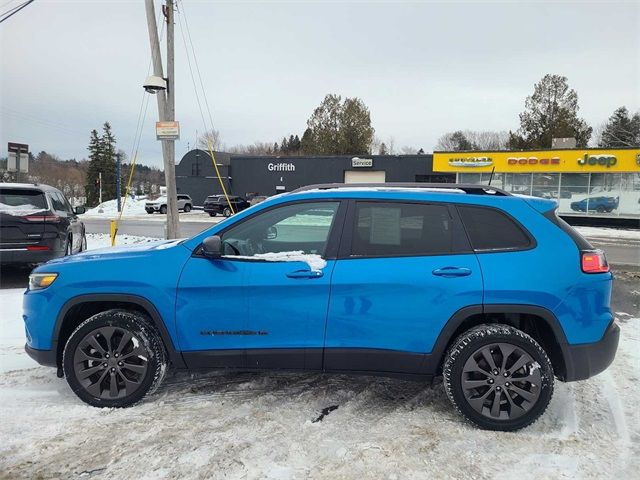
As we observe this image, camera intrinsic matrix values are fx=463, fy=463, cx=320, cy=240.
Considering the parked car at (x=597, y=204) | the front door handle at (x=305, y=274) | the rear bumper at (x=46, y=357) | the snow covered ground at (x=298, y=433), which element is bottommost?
the snow covered ground at (x=298, y=433)

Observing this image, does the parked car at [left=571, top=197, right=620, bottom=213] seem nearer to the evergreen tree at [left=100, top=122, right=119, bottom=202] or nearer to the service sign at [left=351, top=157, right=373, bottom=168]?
the service sign at [left=351, top=157, right=373, bottom=168]

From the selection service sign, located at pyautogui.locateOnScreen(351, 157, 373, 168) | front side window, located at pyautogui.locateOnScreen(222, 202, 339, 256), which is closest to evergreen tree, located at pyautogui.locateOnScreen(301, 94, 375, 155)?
service sign, located at pyautogui.locateOnScreen(351, 157, 373, 168)

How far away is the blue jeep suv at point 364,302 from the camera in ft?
10.6

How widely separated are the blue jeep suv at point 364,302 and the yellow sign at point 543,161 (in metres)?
26.0

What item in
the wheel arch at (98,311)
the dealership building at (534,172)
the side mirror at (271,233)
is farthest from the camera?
the dealership building at (534,172)

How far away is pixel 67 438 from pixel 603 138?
61546mm

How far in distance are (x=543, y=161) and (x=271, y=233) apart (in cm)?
2897

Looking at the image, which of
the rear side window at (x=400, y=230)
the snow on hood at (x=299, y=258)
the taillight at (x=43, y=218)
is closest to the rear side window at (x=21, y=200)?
the taillight at (x=43, y=218)

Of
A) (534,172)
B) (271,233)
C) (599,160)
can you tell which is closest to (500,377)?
(271,233)

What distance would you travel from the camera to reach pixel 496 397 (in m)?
3.25

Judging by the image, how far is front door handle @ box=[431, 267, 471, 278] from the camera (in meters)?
3.22

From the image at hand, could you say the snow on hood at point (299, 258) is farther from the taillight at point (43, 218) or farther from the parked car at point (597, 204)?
the parked car at point (597, 204)

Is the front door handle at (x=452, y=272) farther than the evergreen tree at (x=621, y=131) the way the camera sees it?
No

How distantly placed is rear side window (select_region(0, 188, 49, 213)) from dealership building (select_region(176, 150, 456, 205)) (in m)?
31.2
